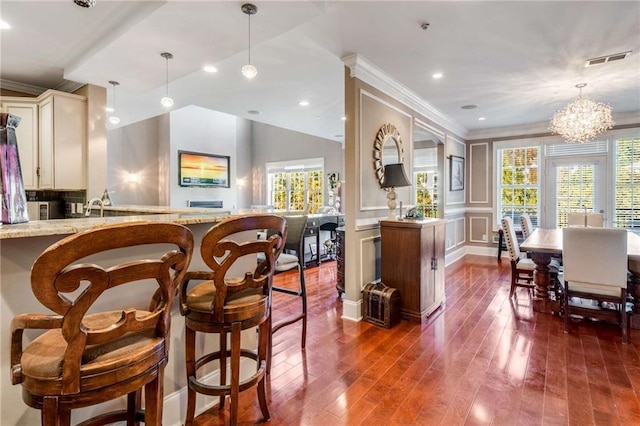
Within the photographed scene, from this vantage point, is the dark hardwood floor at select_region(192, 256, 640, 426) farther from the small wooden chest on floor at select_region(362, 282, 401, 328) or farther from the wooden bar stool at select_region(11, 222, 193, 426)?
the wooden bar stool at select_region(11, 222, 193, 426)

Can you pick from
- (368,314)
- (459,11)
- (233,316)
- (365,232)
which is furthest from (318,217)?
(233,316)

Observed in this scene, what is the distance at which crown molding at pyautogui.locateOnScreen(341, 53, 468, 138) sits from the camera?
321 centimetres

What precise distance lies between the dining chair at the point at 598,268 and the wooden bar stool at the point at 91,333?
3.25 metres

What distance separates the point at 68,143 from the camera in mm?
3525

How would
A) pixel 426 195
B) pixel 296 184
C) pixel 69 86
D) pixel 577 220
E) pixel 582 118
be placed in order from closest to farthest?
pixel 69 86 → pixel 582 118 → pixel 577 220 → pixel 426 195 → pixel 296 184

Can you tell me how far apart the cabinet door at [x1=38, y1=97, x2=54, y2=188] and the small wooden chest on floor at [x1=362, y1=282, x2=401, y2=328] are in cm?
360

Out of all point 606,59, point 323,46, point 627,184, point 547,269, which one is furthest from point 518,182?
point 323,46

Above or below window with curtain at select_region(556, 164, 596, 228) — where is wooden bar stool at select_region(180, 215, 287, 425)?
below

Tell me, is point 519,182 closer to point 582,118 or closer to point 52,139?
point 582,118

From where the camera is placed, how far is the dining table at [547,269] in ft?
9.82

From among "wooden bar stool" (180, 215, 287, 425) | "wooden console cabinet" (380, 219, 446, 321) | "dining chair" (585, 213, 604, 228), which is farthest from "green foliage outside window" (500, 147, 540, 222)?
"wooden bar stool" (180, 215, 287, 425)

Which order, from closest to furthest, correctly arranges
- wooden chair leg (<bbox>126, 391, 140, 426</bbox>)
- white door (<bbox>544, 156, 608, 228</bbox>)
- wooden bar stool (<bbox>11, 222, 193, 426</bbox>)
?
wooden bar stool (<bbox>11, 222, 193, 426</bbox>)
wooden chair leg (<bbox>126, 391, 140, 426</bbox>)
white door (<bbox>544, 156, 608, 228</bbox>)

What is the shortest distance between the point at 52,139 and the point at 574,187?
25.6 feet

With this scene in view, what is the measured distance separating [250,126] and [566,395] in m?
10.1
